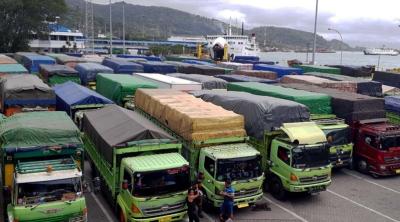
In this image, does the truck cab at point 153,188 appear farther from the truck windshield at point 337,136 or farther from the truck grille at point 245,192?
the truck windshield at point 337,136

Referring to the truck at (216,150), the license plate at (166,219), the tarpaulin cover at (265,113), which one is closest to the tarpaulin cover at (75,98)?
the truck at (216,150)

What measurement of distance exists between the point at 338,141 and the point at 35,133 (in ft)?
37.8

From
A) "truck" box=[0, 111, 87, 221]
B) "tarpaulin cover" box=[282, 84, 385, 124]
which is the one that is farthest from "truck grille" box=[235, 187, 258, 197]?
"tarpaulin cover" box=[282, 84, 385, 124]

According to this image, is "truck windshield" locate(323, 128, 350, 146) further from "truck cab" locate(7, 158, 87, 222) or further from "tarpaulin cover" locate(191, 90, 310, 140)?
"truck cab" locate(7, 158, 87, 222)

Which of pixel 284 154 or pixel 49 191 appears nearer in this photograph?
pixel 49 191

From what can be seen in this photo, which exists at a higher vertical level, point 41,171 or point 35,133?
point 35,133

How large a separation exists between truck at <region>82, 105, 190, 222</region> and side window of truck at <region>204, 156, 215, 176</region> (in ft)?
3.09

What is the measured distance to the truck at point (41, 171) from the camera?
32.8 ft

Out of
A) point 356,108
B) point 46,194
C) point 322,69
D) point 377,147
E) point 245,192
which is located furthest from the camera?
point 322,69

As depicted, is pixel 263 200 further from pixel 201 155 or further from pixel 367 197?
pixel 367 197

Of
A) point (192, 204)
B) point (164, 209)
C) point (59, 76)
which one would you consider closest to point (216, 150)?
point (192, 204)

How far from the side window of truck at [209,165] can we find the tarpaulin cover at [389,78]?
2456 cm

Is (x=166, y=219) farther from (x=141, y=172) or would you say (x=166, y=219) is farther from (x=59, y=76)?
(x=59, y=76)

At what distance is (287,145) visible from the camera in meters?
13.7
